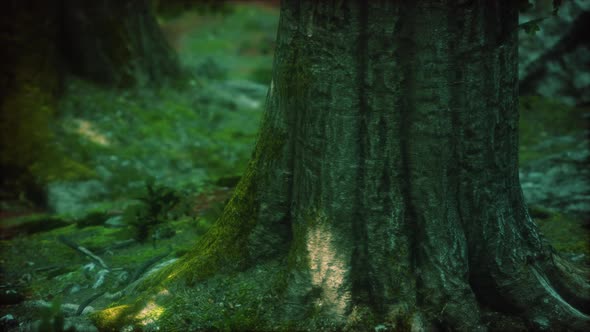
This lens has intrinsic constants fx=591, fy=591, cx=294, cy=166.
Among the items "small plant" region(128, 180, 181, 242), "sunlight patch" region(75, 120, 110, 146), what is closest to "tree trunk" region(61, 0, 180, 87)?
"sunlight patch" region(75, 120, 110, 146)

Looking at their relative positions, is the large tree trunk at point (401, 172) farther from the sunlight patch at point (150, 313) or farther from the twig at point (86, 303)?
the twig at point (86, 303)

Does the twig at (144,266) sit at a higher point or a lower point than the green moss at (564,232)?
lower

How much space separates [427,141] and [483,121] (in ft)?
1.17

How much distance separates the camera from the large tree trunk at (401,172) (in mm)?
3244

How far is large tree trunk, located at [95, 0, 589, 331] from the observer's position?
3.24 m

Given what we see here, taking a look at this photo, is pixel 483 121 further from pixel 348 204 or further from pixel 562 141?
pixel 562 141

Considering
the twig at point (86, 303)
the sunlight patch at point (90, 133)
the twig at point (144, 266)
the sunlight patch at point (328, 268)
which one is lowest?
the twig at point (86, 303)

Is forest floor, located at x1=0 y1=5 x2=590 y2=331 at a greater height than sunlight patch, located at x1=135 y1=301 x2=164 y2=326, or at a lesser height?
greater

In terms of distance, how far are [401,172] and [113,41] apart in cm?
614

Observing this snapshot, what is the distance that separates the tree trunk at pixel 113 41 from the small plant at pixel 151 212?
3193mm

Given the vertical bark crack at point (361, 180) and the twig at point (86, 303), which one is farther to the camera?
the twig at point (86, 303)

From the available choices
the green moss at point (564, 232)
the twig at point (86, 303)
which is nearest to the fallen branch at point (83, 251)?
the twig at point (86, 303)

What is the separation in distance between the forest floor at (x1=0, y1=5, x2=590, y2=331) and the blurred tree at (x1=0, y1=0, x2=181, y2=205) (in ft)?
0.67

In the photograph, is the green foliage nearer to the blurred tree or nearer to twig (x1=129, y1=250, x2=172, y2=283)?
twig (x1=129, y1=250, x2=172, y2=283)
